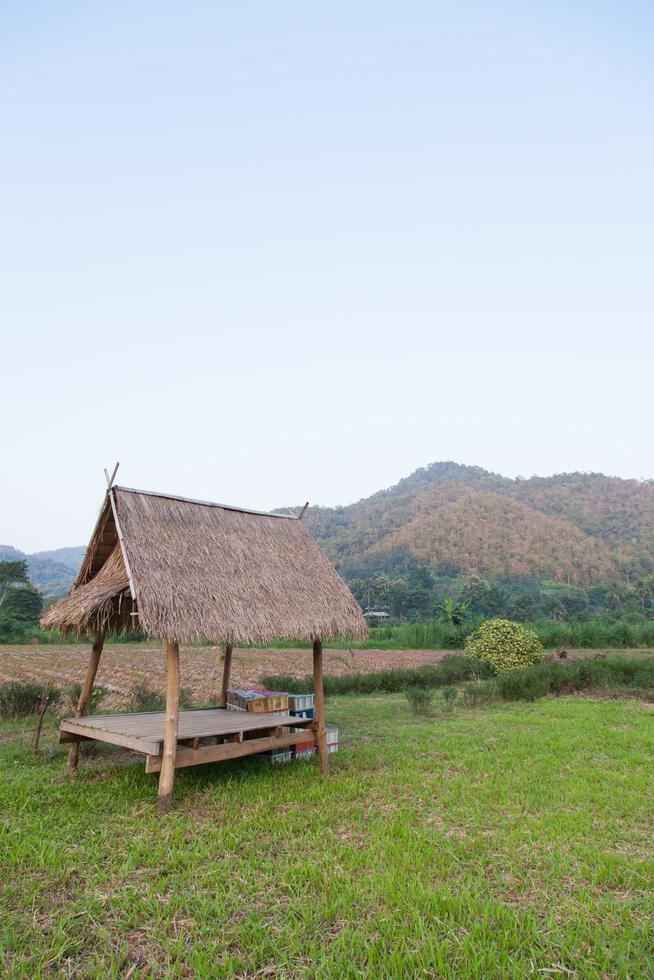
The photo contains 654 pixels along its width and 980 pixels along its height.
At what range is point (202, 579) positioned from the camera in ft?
21.4

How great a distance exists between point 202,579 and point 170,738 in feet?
5.36

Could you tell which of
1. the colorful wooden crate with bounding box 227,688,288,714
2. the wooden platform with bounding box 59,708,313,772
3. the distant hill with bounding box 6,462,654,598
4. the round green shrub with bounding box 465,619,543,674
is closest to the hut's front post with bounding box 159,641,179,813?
the wooden platform with bounding box 59,708,313,772

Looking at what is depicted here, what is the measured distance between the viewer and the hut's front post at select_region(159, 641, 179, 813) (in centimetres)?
559

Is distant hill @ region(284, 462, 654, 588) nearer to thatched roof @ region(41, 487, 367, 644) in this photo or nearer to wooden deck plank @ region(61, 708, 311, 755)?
wooden deck plank @ region(61, 708, 311, 755)

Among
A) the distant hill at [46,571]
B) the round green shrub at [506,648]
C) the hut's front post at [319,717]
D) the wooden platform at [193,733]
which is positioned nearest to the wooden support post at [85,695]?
the wooden platform at [193,733]

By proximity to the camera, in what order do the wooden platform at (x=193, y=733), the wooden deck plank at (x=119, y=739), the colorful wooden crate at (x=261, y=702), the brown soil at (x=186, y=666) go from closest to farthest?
the wooden deck plank at (x=119, y=739)
the wooden platform at (x=193, y=733)
the colorful wooden crate at (x=261, y=702)
the brown soil at (x=186, y=666)

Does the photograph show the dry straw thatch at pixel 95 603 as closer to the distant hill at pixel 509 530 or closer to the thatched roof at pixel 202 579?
the thatched roof at pixel 202 579

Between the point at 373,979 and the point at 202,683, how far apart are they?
15.2 m

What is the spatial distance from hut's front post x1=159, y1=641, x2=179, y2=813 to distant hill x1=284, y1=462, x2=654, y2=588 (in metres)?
66.4

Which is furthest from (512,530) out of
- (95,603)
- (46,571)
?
(46,571)

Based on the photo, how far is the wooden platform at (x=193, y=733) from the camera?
5969mm

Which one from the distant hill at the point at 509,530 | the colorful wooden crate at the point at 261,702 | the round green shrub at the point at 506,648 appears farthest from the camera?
the distant hill at the point at 509,530

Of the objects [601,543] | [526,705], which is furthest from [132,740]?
[601,543]

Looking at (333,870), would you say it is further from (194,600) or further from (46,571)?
(46,571)
